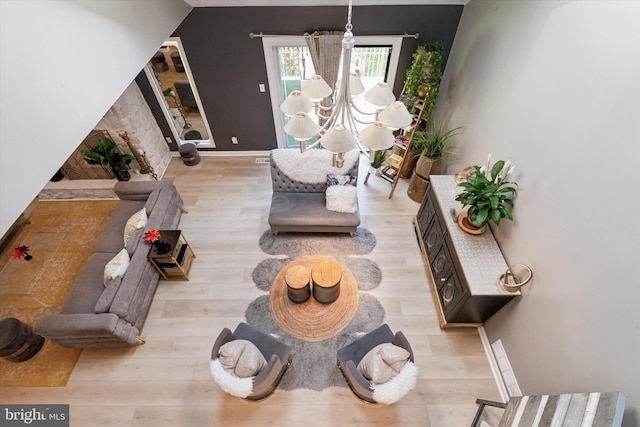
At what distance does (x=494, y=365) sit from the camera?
115 inches

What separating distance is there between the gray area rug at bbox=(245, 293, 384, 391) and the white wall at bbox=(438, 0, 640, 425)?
128 centimetres

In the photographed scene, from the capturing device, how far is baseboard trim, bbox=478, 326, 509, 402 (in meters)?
2.78

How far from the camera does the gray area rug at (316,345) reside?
9.45ft

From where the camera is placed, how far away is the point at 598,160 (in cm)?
190

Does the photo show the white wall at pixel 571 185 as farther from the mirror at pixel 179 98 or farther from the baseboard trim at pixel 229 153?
the mirror at pixel 179 98

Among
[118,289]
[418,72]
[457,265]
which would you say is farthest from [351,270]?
[418,72]

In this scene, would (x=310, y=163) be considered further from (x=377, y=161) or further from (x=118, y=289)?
(x=118, y=289)

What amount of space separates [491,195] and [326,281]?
71.3 inches

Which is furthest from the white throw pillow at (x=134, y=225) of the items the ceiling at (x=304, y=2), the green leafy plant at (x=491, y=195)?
the green leafy plant at (x=491, y=195)

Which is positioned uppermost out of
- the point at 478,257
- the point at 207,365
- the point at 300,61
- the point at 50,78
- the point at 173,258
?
the point at 50,78

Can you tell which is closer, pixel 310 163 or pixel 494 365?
pixel 494 365

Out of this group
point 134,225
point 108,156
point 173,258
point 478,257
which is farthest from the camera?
point 108,156

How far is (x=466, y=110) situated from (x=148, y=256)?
4194 millimetres

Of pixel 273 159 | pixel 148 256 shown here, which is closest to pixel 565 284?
pixel 273 159
